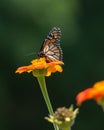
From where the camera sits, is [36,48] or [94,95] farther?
[36,48]

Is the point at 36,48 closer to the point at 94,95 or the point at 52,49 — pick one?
the point at 52,49

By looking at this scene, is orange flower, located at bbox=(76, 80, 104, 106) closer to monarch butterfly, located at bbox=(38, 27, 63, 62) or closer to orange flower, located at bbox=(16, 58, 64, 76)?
orange flower, located at bbox=(16, 58, 64, 76)

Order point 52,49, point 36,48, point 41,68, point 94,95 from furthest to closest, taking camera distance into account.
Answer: point 36,48 < point 52,49 < point 41,68 < point 94,95

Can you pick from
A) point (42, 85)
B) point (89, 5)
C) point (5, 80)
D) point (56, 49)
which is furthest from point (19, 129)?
point (42, 85)

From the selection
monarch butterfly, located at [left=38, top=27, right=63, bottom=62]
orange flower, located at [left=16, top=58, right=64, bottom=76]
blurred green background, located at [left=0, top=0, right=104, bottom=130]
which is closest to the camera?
orange flower, located at [left=16, top=58, right=64, bottom=76]

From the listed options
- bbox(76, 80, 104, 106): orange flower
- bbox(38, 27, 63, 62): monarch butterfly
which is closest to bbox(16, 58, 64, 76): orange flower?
bbox(38, 27, 63, 62): monarch butterfly

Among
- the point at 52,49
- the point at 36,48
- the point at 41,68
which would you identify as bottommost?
the point at 36,48

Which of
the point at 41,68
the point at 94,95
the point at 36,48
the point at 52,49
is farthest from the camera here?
the point at 36,48

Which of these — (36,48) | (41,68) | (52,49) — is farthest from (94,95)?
(36,48)

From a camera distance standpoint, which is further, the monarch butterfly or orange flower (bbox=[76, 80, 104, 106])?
the monarch butterfly

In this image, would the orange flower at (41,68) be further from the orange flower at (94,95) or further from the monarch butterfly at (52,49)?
the orange flower at (94,95)
